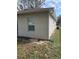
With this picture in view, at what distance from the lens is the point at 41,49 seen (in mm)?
1457

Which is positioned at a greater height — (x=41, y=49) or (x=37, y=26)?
(x=37, y=26)

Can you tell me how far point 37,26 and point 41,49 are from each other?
0.24 m

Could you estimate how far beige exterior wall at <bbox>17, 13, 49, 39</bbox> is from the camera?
1.50m

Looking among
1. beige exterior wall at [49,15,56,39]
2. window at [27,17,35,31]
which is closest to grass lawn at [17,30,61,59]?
beige exterior wall at [49,15,56,39]

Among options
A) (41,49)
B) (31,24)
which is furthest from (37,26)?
(41,49)

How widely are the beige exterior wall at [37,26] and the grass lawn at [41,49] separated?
87 mm

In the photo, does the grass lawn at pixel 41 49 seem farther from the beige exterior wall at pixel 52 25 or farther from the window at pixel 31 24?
the window at pixel 31 24

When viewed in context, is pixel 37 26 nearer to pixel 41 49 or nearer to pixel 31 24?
pixel 31 24

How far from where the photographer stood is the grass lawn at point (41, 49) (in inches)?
55.5
